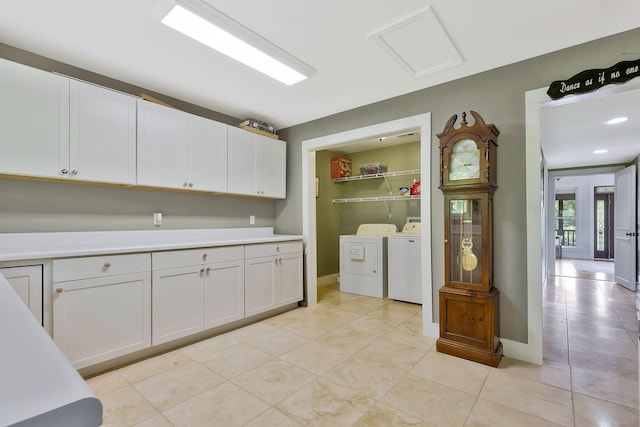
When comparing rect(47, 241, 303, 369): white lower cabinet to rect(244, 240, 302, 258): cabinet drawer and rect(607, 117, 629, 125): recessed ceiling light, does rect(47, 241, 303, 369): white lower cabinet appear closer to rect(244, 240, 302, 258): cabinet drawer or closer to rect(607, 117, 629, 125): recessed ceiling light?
rect(244, 240, 302, 258): cabinet drawer

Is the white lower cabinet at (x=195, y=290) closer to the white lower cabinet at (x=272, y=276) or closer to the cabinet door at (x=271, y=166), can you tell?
the white lower cabinet at (x=272, y=276)

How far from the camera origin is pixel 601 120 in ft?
12.6

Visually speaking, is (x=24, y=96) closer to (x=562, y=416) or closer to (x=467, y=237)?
(x=467, y=237)

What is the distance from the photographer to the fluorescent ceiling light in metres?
1.92

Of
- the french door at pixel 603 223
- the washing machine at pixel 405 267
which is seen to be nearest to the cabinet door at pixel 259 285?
the washing machine at pixel 405 267

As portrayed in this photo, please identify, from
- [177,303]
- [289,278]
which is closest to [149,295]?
[177,303]

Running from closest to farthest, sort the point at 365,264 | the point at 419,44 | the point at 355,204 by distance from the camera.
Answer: the point at 419,44 → the point at 365,264 → the point at 355,204

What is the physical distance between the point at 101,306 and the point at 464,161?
121 inches

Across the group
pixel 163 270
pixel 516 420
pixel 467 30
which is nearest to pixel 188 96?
pixel 163 270

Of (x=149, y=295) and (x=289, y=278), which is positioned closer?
(x=149, y=295)

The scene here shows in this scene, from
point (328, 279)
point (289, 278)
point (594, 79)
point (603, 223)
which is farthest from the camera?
point (603, 223)

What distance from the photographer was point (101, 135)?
2.54 m

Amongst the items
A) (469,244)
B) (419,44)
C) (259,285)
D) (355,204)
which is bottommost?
(259,285)

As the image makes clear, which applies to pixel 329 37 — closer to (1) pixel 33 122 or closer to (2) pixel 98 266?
(1) pixel 33 122
